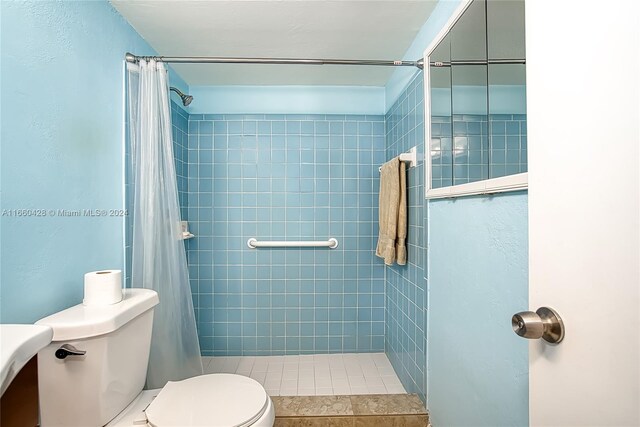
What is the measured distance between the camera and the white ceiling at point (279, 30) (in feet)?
4.68

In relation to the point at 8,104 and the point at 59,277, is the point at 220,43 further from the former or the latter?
the point at 59,277

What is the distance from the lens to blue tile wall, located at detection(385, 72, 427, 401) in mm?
1576

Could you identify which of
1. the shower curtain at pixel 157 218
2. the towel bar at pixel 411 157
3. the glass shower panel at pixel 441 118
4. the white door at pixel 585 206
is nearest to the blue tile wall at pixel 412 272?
the towel bar at pixel 411 157

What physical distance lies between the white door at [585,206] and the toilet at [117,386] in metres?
0.96

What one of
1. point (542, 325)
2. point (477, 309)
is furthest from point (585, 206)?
point (477, 309)

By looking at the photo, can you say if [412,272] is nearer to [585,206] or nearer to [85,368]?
[585,206]

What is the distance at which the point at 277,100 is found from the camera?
231cm

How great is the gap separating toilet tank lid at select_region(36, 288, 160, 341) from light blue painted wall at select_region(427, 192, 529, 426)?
3.83 ft

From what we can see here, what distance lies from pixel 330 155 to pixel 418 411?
162 cm

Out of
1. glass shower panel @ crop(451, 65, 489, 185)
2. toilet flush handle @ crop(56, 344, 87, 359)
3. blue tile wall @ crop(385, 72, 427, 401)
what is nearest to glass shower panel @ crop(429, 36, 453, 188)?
glass shower panel @ crop(451, 65, 489, 185)

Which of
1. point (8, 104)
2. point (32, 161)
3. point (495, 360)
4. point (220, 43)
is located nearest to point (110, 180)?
point (32, 161)

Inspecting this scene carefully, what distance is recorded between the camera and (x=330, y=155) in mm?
2320

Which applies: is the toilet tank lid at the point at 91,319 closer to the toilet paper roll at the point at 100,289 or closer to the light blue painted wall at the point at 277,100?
the toilet paper roll at the point at 100,289

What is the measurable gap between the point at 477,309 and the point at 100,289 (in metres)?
1.28
